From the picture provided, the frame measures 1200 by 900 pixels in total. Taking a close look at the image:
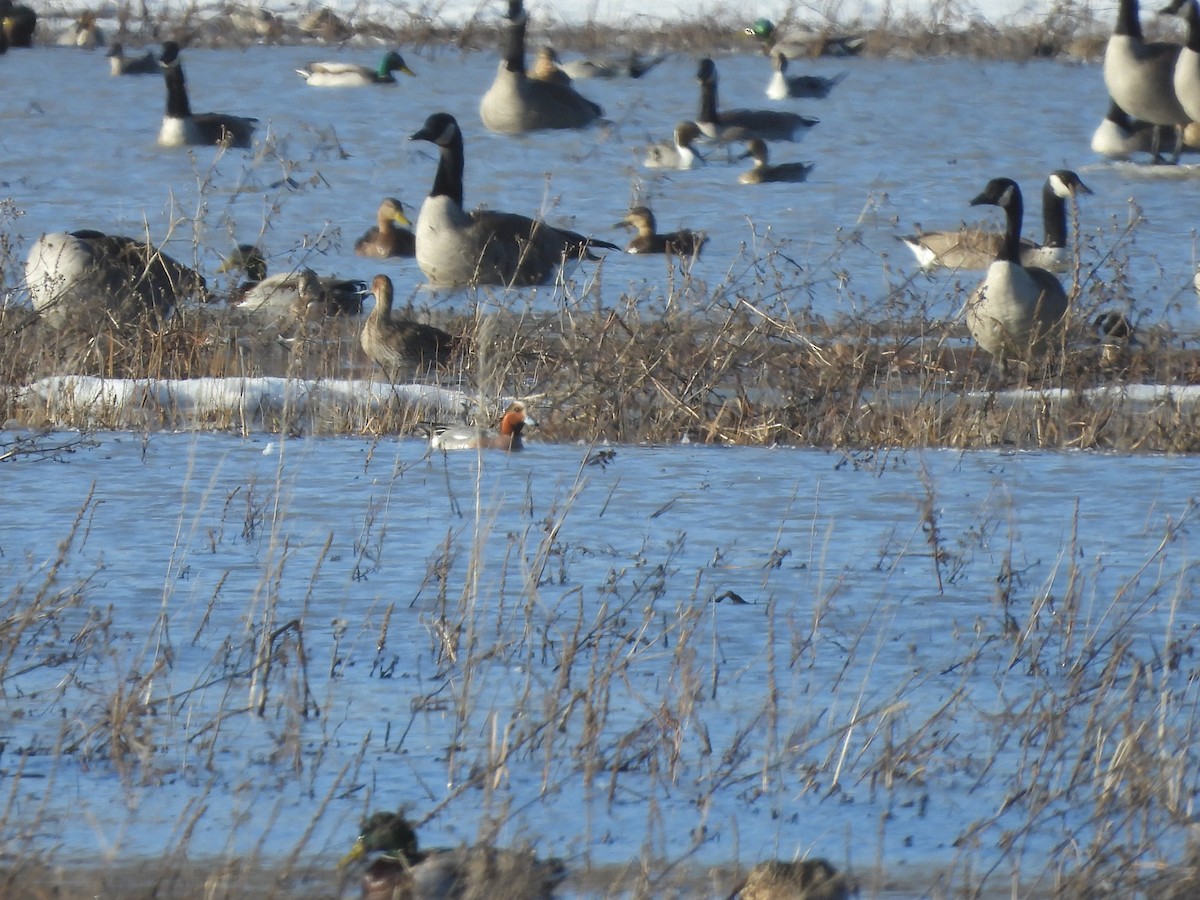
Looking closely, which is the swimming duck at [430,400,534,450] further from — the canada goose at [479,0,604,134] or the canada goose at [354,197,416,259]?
the canada goose at [479,0,604,134]

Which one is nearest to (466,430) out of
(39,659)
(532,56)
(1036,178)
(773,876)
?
(39,659)

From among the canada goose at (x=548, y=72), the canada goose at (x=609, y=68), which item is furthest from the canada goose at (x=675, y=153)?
the canada goose at (x=609, y=68)

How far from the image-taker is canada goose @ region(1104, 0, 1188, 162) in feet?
79.2

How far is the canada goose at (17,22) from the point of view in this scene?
4141 cm

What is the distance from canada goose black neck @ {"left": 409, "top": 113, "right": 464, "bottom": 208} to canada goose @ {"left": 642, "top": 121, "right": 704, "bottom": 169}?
724cm

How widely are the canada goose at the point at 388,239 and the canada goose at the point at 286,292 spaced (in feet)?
8.76

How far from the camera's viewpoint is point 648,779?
4.36 meters

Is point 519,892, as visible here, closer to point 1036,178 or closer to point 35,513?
point 35,513

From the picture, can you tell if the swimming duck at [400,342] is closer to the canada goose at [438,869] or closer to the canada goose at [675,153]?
the canada goose at [438,869]

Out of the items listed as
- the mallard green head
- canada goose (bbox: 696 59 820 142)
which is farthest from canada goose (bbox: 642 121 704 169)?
the mallard green head

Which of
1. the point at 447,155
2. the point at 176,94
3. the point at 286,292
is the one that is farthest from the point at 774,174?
the point at 286,292

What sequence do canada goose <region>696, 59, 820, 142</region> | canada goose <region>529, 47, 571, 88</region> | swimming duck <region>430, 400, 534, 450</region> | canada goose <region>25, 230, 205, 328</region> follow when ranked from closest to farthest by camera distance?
swimming duck <region>430, 400, 534, 450</region> < canada goose <region>25, 230, 205, 328</region> < canada goose <region>696, 59, 820, 142</region> < canada goose <region>529, 47, 571, 88</region>

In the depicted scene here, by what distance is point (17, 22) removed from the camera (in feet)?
136

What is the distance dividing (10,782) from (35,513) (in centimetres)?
286
